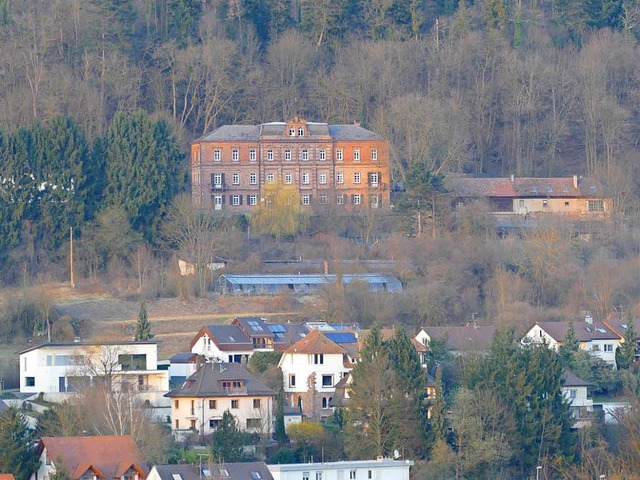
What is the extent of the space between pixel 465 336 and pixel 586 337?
3934mm

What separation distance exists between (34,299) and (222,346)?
6801 mm

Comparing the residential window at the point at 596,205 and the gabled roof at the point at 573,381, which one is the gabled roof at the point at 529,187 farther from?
the gabled roof at the point at 573,381

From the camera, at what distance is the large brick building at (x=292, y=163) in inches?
3275

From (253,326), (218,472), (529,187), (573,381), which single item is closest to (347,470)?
(218,472)

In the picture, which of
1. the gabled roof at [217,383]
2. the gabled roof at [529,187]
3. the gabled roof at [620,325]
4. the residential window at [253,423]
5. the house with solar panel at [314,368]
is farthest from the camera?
the gabled roof at [529,187]

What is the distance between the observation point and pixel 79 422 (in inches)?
2149

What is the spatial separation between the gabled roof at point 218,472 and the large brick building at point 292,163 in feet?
107

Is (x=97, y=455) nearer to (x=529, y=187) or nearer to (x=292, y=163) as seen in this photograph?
(x=292, y=163)

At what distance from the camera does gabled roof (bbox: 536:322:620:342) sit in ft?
219

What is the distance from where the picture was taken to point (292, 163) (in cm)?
8419

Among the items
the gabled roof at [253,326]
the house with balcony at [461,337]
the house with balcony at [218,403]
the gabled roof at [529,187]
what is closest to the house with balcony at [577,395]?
the house with balcony at [461,337]

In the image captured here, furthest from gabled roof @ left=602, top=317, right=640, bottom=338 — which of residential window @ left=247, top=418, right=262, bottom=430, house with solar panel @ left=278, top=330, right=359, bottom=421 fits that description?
residential window @ left=247, top=418, right=262, bottom=430

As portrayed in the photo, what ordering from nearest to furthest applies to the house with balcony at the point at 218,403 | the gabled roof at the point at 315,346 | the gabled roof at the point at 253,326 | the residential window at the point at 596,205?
the house with balcony at the point at 218,403 → the gabled roof at the point at 315,346 → the gabled roof at the point at 253,326 → the residential window at the point at 596,205

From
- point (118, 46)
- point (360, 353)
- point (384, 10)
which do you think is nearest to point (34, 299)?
point (360, 353)
